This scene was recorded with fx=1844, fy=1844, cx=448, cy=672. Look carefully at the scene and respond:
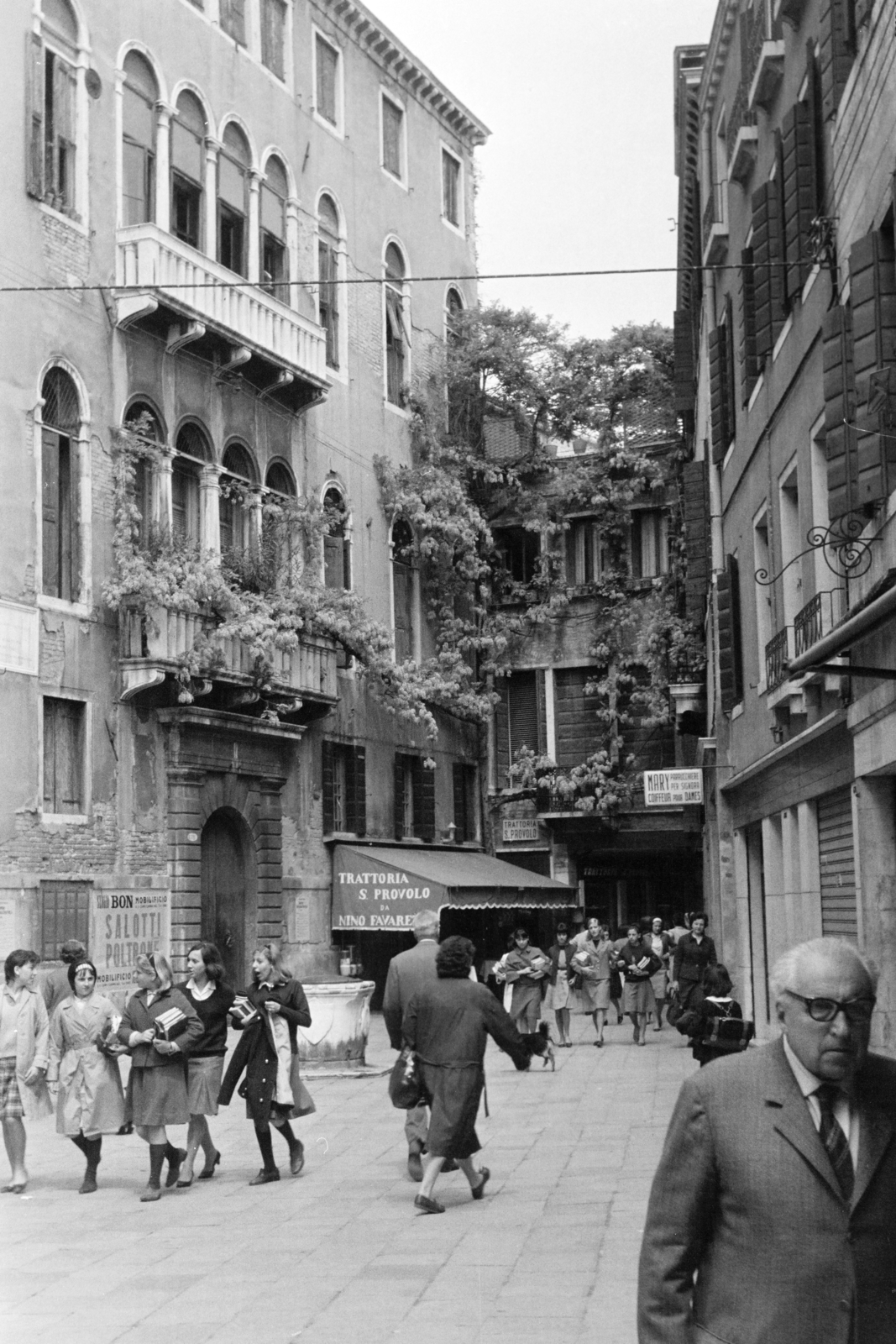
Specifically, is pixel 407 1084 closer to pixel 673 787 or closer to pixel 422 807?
pixel 673 787

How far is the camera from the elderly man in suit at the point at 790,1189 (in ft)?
12.1

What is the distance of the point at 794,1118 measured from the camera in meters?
3.77

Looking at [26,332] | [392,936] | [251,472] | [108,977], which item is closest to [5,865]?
[108,977]

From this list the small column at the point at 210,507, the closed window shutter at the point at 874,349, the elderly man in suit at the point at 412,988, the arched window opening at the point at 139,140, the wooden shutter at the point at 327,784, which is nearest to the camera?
the closed window shutter at the point at 874,349

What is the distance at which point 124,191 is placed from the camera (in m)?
25.1

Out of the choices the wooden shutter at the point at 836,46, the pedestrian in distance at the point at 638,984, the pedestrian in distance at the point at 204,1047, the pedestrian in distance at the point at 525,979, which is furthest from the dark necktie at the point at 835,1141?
the pedestrian in distance at the point at 638,984

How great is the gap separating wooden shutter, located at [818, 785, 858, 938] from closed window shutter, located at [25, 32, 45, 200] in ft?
42.0

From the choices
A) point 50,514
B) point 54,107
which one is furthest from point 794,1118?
point 54,107

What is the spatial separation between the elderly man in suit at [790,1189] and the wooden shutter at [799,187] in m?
11.7

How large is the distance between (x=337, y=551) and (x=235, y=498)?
13.5 ft

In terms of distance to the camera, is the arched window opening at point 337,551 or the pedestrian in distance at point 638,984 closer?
the pedestrian in distance at point 638,984

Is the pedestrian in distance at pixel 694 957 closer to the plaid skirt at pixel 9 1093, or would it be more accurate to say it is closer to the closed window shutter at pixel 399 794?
the plaid skirt at pixel 9 1093

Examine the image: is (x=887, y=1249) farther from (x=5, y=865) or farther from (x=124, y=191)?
(x=124, y=191)

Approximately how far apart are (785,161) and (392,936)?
19.0 meters
